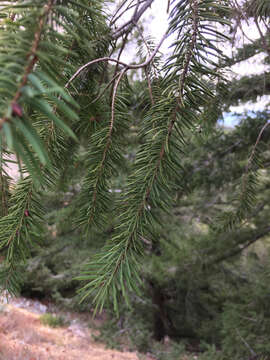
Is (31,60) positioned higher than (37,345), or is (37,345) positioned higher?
(31,60)

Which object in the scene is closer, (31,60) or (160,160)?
(31,60)

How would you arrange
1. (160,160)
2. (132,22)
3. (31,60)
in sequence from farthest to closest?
(132,22)
(160,160)
(31,60)

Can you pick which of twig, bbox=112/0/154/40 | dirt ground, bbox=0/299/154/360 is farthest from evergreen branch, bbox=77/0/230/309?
dirt ground, bbox=0/299/154/360

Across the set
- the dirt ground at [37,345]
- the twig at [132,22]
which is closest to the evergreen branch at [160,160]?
the twig at [132,22]

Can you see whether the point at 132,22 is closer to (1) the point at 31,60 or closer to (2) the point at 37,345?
(1) the point at 31,60

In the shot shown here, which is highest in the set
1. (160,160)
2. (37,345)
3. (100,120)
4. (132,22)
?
(132,22)

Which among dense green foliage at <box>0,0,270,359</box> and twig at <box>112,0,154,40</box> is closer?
dense green foliage at <box>0,0,270,359</box>

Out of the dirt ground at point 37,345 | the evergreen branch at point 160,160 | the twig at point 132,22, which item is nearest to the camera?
the evergreen branch at point 160,160

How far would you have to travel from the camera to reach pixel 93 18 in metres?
0.51

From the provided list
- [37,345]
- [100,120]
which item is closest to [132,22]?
[100,120]

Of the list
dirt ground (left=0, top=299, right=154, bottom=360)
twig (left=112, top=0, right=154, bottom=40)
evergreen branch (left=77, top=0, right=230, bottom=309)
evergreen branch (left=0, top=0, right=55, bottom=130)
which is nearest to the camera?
evergreen branch (left=0, top=0, right=55, bottom=130)

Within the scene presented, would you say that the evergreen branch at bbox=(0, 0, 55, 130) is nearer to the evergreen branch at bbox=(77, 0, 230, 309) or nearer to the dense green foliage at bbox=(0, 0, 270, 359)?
the dense green foliage at bbox=(0, 0, 270, 359)

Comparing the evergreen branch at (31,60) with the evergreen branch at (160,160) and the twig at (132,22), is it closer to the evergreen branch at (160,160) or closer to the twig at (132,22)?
the evergreen branch at (160,160)

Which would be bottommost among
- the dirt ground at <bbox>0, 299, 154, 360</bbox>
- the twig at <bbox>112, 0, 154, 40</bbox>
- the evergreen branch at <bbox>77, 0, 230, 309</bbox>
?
the dirt ground at <bbox>0, 299, 154, 360</bbox>
